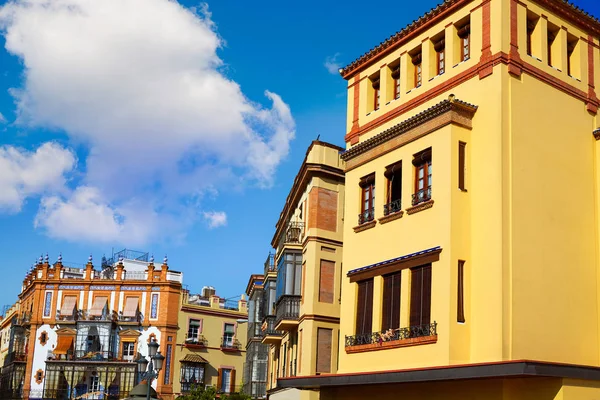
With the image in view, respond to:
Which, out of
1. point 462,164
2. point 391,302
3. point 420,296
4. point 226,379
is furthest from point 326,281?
point 226,379

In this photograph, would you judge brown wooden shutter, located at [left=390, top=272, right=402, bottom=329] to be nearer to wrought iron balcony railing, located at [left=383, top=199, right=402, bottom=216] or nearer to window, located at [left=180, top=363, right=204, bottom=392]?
wrought iron balcony railing, located at [left=383, top=199, right=402, bottom=216]

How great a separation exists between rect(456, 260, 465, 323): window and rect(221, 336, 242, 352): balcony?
43946mm

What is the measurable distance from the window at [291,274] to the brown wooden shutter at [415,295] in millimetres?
9863

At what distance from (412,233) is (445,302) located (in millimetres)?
2435

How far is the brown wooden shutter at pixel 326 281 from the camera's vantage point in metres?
28.2

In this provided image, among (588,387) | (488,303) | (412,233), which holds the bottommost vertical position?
(588,387)

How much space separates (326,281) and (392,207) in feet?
25.5

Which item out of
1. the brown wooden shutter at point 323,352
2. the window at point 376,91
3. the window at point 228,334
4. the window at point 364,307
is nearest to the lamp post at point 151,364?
the window at point 364,307

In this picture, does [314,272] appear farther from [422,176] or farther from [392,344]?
[422,176]

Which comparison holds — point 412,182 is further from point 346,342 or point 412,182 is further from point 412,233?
point 346,342

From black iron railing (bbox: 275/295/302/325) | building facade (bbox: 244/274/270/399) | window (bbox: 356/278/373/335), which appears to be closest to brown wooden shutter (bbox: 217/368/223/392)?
building facade (bbox: 244/274/270/399)

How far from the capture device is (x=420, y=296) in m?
19.3

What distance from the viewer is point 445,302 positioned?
18.2 m

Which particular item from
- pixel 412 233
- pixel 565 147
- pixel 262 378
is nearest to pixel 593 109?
pixel 565 147
